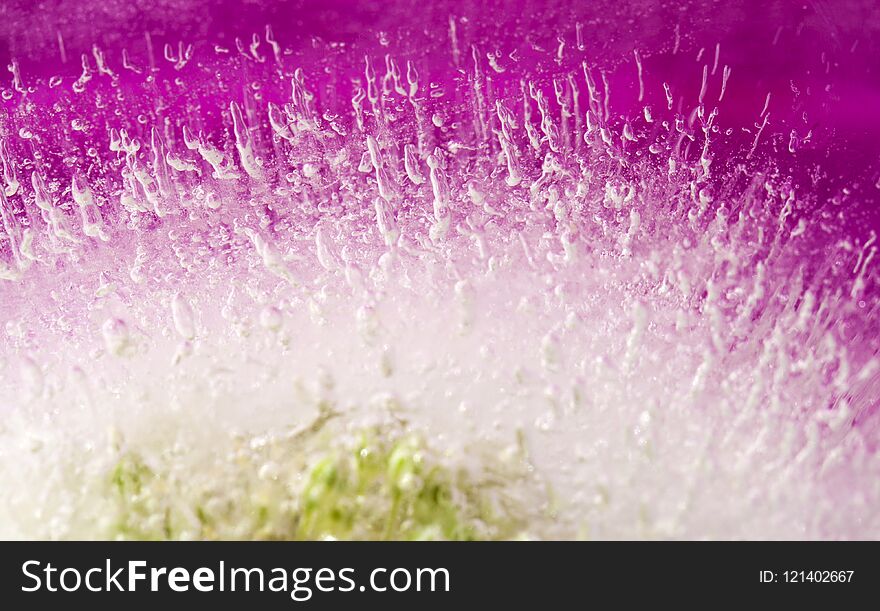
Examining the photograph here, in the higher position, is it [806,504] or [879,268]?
[879,268]

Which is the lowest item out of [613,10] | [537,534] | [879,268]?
[537,534]

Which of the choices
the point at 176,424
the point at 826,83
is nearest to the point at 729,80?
the point at 826,83

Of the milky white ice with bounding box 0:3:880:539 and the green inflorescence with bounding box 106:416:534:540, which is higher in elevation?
the milky white ice with bounding box 0:3:880:539

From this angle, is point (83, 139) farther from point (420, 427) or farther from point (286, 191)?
point (420, 427)

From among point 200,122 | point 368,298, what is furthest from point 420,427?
point 200,122

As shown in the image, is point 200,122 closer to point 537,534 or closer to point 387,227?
point 387,227

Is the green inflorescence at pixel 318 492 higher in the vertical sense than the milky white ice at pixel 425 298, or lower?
lower
